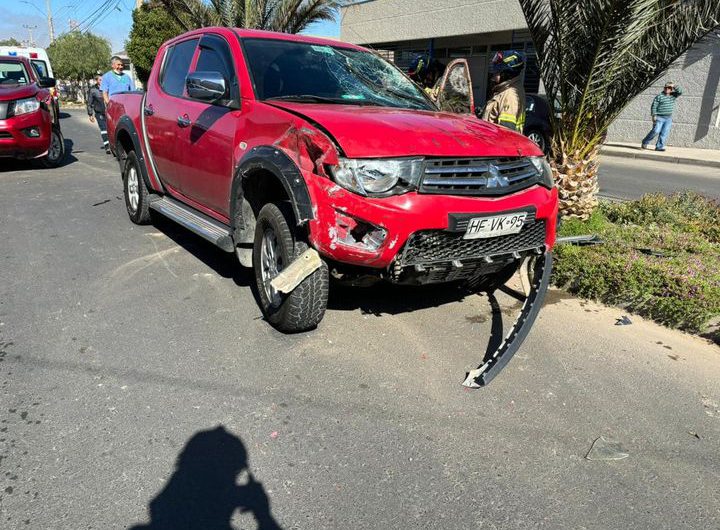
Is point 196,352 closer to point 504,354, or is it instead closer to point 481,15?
point 504,354

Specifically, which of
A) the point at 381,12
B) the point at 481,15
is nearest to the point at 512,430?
the point at 481,15

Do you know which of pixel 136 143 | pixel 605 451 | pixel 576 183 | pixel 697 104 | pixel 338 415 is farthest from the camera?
pixel 697 104

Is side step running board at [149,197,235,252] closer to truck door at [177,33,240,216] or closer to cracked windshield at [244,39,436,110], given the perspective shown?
truck door at [177,33,240,216]

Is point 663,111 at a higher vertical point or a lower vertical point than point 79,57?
lower

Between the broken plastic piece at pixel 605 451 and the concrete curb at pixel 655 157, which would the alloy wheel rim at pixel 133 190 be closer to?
the broken plastic piece at pixel 605 451

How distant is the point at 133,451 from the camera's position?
259cm

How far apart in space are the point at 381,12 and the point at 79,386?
2730 cm

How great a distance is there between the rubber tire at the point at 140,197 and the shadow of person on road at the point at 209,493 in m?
3.86

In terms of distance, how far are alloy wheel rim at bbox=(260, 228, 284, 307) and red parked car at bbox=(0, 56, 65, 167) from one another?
790cm

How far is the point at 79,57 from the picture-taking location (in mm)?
48156

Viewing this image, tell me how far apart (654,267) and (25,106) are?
9969 millimetres

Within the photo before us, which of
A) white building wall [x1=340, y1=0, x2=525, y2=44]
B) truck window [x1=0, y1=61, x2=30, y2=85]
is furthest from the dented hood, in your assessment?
white building wall [x1=340, y1=0, x2=525, y2=44]

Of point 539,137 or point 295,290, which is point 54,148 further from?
point 539,137

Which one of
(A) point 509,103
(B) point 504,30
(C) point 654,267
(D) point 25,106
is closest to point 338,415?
(C) point 654,267
